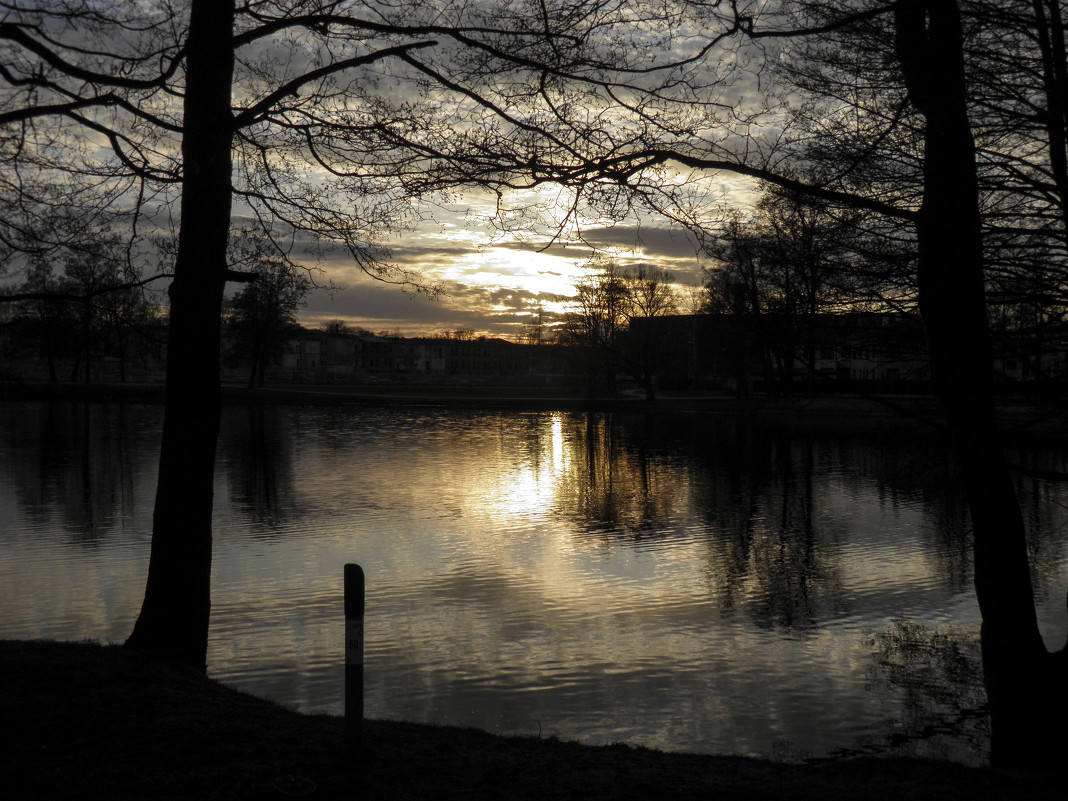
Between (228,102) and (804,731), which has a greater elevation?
(228,102)

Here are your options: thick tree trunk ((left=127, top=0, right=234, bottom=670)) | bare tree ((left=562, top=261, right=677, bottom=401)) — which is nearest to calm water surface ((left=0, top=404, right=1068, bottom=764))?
thick tree trunk ((left=127, top=0, right=234, bottom=670))

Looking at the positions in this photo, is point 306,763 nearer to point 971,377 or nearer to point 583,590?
point 971,377

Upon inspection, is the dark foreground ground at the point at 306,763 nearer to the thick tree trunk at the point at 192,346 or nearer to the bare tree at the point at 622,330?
the thick tree trunk at the point at 192,346

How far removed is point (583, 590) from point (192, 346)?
6422 mm

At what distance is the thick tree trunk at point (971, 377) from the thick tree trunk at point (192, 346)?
17.8ft

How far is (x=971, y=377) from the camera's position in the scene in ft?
22.0

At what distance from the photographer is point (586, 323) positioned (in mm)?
68688

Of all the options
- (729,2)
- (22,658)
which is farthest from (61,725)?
(729,2)

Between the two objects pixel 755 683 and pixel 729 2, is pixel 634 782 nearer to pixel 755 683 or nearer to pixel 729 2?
pixel 755 683

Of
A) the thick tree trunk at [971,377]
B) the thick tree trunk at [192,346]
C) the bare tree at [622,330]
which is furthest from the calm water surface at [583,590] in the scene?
the bare tree at [622,330]

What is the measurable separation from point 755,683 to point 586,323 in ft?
199

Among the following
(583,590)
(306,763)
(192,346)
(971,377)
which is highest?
(192,346)

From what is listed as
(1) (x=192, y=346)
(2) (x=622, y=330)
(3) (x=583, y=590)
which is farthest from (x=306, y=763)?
(2) (x=622, y=330)

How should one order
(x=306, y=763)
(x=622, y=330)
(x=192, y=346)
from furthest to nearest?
(x=622, y=330), (x=192, y=346), (x=306, y=763)
